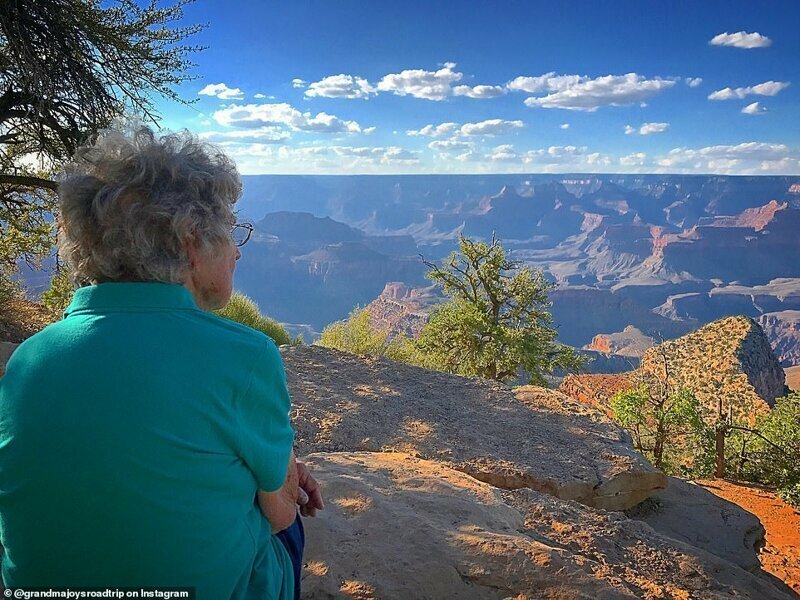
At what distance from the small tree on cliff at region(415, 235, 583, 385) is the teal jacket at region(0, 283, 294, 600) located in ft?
44.4

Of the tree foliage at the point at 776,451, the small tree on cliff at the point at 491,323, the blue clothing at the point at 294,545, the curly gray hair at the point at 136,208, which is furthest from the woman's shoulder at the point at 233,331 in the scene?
the small tree on cliff at the point at 491,323

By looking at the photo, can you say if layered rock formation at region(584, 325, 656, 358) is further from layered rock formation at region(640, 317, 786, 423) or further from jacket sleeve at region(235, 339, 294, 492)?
jacket sleeve at region(235, 339, 294, 492)

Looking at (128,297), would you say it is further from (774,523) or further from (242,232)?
(774,523)

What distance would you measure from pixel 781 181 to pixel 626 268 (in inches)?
2328

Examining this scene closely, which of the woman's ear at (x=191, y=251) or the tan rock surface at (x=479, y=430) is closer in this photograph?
the woman's ear at (x=191, y=251)

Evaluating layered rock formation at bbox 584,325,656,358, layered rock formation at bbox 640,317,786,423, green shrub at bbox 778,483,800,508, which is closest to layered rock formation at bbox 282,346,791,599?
green shrub at bbox 778,483,800,508

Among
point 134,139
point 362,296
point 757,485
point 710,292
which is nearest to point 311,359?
point 134,139

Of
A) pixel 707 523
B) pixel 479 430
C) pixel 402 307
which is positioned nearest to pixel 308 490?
pixel 479 430

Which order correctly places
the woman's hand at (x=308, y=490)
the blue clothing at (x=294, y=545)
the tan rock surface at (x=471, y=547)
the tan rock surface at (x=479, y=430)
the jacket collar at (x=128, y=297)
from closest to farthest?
1. the jacket collar at (x=128, y=297)
2. the blue clothing at (x=294, y=545)
3. the woman's hand at (x=308, y=490)
4. the tan rock surface at (x=471, y=547)
5. the tan rock surface at (x=479, y=430)

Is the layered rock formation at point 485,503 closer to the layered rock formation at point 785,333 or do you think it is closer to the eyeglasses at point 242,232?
the eyeglasses at point 242,232

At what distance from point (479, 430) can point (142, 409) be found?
518cm

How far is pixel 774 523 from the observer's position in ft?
29.5

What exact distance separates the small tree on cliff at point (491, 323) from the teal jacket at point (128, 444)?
44.4ft

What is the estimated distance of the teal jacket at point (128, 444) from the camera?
1247mm
